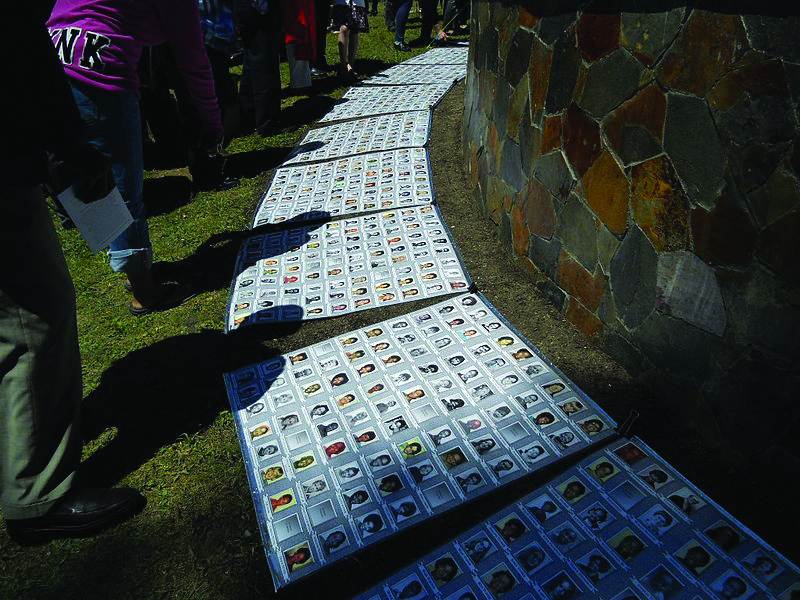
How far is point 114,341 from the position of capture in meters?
2.80

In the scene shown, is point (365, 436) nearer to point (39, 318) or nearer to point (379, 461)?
point (379, 461)

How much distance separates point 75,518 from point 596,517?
5.53ft

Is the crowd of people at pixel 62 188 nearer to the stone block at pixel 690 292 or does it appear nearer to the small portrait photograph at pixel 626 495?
the small portrait photograph at pixel 626 495

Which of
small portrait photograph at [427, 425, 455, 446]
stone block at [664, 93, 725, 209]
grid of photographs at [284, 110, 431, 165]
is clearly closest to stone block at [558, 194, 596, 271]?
stone block at [664, 93, 725, 209]

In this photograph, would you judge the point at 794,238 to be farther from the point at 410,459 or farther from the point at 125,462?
the point at 125,462

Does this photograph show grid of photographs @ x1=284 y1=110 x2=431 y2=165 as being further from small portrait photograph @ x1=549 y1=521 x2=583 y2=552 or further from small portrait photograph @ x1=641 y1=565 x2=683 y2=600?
small portrait photograph @ x1=641 y1=565 x2=683 y2=600

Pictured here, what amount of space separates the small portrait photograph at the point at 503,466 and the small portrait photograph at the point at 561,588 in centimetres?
39

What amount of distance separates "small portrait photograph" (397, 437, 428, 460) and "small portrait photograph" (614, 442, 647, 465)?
27.6 inches

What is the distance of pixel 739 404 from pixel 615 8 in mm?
1474

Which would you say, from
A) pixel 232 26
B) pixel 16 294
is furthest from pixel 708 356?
pixel 232 26

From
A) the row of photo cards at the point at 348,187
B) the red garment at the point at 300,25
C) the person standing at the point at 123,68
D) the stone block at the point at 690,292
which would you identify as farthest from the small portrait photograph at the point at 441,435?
the red garment at the point at 300,25

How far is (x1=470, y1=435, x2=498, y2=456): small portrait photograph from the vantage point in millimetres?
2062

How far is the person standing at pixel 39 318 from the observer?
4.84 ft

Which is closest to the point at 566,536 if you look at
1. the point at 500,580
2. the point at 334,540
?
the point at 500,580
